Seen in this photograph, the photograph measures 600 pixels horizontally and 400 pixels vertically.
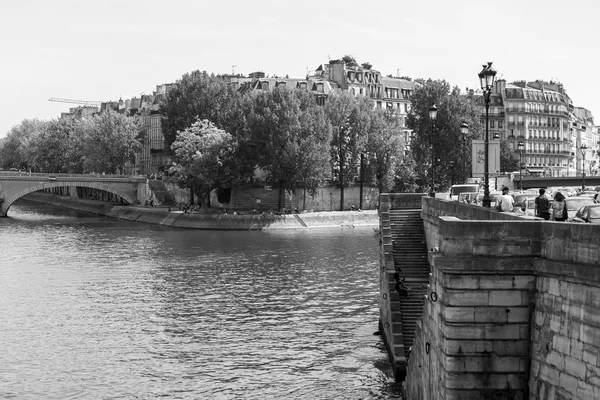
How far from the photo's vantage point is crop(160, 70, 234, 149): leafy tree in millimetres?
115188

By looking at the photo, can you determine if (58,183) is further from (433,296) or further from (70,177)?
(433,296)

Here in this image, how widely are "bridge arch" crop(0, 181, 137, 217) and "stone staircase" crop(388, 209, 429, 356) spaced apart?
280 feet

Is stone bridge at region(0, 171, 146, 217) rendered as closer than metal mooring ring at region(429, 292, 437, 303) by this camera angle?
No

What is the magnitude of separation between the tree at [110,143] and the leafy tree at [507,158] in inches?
2126

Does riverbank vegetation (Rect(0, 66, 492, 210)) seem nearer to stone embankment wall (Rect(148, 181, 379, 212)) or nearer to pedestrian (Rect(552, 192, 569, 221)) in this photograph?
stone embankment wall (Rect(148, 181, 379, 212))

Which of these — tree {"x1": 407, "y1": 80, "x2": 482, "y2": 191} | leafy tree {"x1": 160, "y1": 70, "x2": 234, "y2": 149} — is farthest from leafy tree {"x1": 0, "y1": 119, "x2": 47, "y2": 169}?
tree {"x1": 407, "y1": 80, "x2": 482, "y2": 191}

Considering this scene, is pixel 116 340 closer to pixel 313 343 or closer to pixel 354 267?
pixel 313 343

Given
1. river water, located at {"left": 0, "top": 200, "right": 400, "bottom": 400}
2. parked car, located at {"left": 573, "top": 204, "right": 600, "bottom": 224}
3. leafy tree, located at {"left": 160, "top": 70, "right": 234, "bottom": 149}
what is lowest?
river water, located at {"left": 0, "top": 200, "right": 400, "bottom": 400}

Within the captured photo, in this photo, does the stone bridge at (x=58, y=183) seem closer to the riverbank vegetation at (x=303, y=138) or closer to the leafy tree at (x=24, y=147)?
the riverbank vegetation at (x=303, y=138)

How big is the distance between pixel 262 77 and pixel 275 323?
341 ft

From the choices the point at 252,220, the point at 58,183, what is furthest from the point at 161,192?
the point at 252,220

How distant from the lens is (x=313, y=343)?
36.2m

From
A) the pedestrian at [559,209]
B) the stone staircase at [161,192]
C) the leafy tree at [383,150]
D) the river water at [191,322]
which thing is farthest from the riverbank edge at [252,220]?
the pedestrian at [559,209]

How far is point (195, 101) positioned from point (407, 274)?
84.3 meters
